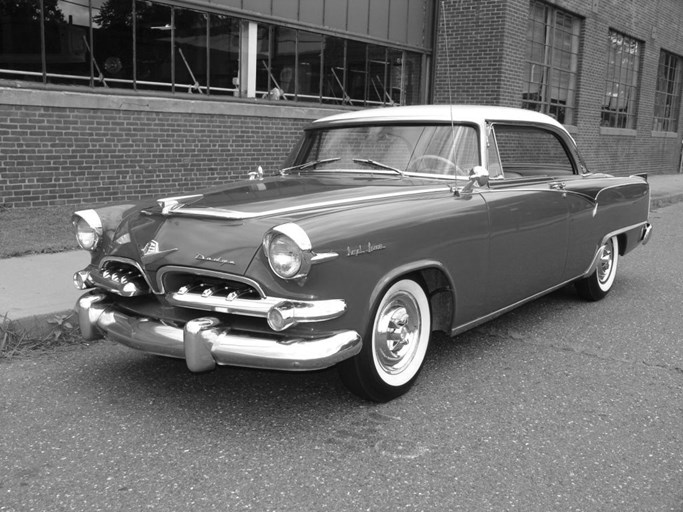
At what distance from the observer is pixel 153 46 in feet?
30.6

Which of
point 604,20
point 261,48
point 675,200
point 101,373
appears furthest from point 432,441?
point 604,20

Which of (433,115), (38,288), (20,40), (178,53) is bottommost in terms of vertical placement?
(38,288)

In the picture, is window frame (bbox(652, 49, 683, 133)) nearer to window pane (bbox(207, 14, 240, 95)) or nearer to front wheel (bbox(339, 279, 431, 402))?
window pane (bbox(207, 14, 240, 95))

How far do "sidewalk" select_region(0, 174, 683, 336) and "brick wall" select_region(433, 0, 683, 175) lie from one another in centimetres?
577

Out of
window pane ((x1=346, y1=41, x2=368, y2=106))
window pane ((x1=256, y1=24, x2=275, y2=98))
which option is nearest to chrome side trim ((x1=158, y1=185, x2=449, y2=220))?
window pane ((x1=256, y1=24, x2=275, y2=98))

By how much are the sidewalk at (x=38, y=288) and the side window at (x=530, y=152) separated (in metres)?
3.24

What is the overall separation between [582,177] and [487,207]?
6.09 ft

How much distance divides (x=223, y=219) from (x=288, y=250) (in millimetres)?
472

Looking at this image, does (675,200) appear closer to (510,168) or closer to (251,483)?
(510,168)

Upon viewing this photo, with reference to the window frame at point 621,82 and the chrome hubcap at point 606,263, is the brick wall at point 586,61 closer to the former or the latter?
the window frame at point 621,82

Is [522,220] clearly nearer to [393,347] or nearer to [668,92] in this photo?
[393,347]

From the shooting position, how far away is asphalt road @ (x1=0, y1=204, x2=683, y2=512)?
8.91 ft

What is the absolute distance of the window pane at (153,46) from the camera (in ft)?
30.0

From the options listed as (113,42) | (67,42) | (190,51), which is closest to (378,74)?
(190,51)
